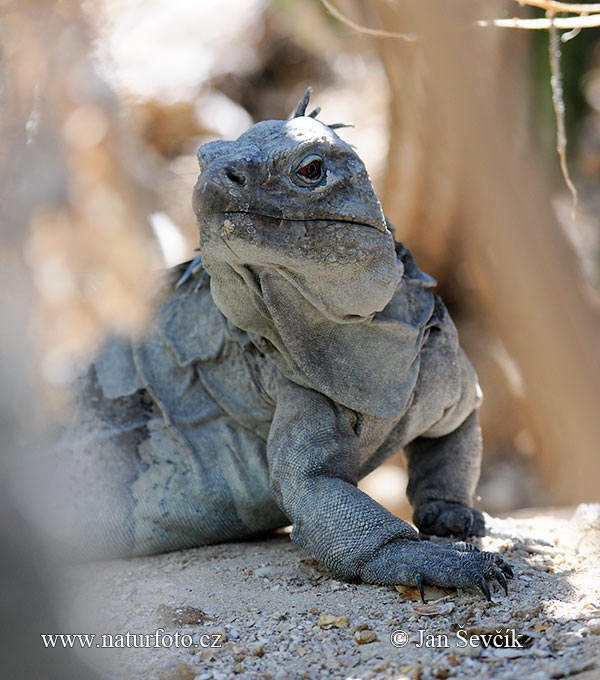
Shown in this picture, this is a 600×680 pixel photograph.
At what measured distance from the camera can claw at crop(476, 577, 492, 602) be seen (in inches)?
158

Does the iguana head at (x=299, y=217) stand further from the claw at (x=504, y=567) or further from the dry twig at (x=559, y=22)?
the claw at (x=504, y=567)

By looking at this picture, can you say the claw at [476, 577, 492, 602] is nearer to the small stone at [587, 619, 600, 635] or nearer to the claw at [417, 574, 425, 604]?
the claw at [417, 574, 425, 604]

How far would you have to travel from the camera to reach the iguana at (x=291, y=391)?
431cm

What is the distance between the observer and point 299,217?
430 cm

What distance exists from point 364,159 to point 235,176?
34.3ft

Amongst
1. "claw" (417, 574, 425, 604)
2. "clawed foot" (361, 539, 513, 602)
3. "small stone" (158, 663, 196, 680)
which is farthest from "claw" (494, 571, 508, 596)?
"small stone" (158, 663, 196, 680)

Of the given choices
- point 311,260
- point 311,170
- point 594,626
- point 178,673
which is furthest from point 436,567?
point 311,170

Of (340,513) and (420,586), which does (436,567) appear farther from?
(340,513)

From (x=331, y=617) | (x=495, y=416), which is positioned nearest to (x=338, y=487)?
(x=331, y=617)

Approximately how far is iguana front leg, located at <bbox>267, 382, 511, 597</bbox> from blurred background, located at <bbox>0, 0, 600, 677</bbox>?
76 centimetres

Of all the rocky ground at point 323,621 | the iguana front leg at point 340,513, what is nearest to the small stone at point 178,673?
the rocky ground at point 323,621

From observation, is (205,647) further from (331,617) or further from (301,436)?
(301,436)

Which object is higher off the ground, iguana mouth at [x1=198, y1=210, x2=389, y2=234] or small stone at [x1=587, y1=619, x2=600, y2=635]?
iguana mouth at [x1=198, y1=210, x2=389, y2=234]

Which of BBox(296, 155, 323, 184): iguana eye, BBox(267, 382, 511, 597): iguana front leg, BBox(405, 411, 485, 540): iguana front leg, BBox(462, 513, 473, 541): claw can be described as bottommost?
BBox(462, 513, 473, 541): claw
